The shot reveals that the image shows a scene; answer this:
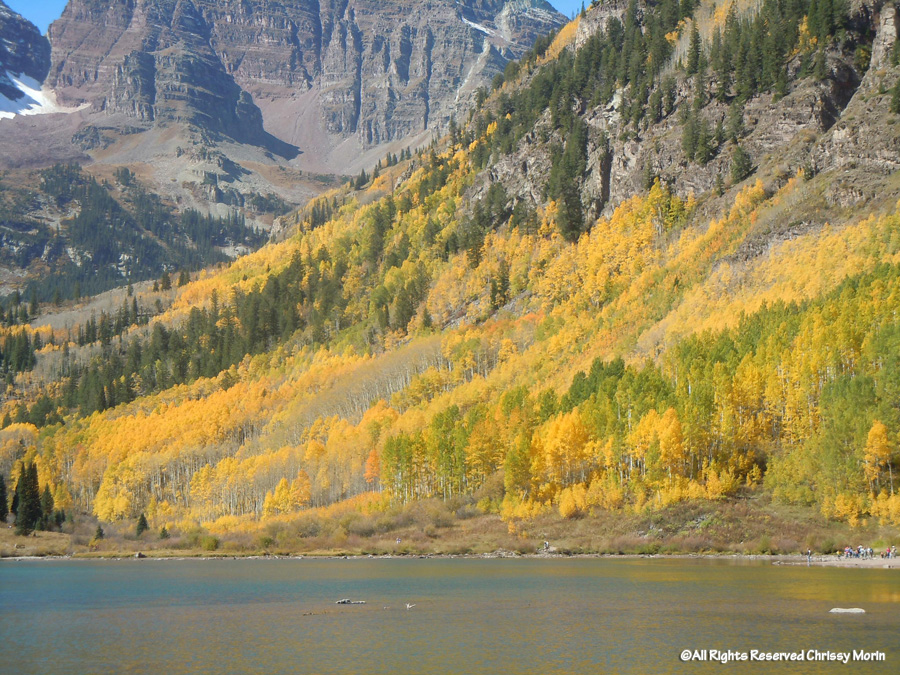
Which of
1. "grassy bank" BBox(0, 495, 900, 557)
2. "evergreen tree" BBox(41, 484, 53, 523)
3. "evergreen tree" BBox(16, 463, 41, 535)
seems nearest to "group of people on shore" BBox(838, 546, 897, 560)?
"grassy bank" BBox(0, 495, 900, 557)

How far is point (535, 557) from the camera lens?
105m

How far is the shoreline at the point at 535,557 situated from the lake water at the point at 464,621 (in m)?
2.88

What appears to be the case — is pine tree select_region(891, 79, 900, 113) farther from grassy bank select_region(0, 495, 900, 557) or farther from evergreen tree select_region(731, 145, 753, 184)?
grassy bank select_region(0, 495, 900, 557)

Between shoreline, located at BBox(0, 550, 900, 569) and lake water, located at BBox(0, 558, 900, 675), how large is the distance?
114 inches

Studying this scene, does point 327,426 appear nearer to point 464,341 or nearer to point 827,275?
point 464,341

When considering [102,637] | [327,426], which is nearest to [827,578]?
[102,637]

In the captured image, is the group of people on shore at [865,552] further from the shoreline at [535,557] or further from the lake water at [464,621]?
the lake water at [464,621]

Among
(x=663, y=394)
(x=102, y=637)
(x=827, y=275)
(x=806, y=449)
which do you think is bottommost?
(x=102, y=637)

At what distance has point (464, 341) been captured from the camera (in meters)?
178

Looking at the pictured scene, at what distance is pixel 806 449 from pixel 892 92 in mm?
79681

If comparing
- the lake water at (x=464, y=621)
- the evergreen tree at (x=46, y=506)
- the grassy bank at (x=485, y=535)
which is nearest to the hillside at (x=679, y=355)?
the grassy bank at (x=485, y=535)

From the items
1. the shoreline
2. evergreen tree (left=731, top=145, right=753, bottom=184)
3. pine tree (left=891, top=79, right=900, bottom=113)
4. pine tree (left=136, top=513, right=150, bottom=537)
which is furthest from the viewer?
evergreen tree (left=731, top=145, right=753, bottom=184)

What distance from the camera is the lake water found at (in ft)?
143

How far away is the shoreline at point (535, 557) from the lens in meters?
78.4
